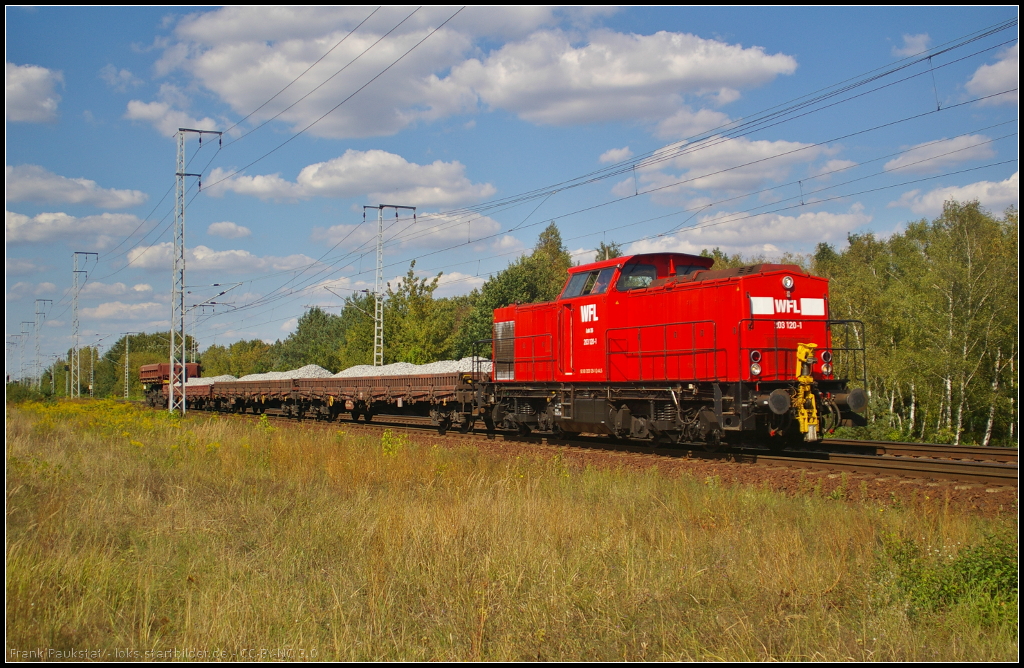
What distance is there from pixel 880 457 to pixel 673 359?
4083mm

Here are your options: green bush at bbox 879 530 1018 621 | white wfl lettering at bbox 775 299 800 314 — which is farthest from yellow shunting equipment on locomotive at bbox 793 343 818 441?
green bush at bbox 879 530 1018 621

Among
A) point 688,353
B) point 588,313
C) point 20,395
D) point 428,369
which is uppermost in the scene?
point 588,313

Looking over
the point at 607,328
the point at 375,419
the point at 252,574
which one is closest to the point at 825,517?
the point at 252,574

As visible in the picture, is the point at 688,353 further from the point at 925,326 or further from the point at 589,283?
the point at 925,326

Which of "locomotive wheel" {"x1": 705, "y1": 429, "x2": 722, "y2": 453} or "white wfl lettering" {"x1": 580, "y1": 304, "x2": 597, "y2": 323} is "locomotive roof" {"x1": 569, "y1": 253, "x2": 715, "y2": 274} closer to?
"white wfl lettering" {"x1": 580, "y1": 304, "x2": 597, "y2": 323}

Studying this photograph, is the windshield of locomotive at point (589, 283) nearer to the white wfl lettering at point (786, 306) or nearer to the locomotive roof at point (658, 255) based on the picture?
the locomotive roof at point (658, 255)

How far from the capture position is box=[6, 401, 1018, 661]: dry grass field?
4.85 metres

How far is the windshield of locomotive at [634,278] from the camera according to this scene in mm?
15141

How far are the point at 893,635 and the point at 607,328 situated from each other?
35.1 ft

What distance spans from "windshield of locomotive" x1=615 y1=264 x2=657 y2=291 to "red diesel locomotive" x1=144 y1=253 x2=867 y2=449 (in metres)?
0.02

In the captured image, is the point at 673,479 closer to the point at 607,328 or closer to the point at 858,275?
the point at 607,328

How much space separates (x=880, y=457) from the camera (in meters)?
12.8

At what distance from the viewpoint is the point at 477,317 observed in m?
50.0

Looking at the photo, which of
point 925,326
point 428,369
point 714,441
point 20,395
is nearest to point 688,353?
point 714,441
